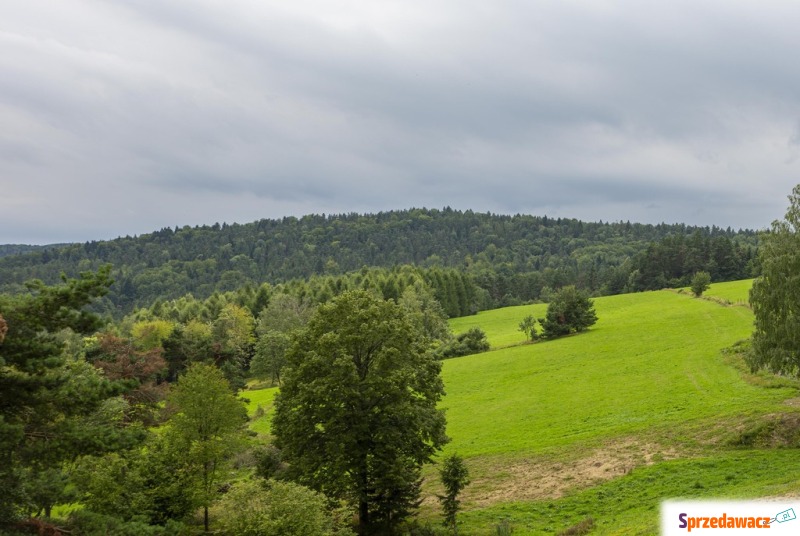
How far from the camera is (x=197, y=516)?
3234 cm

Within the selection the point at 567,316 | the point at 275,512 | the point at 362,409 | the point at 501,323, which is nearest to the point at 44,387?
the point at 275,512

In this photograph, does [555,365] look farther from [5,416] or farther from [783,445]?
[5,416]

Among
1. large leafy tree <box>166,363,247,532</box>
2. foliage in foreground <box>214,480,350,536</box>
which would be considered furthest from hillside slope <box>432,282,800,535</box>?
large leafy tree <box>166,363,247,532</box>

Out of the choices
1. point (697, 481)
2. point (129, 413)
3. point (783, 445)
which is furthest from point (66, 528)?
point (783, 445)

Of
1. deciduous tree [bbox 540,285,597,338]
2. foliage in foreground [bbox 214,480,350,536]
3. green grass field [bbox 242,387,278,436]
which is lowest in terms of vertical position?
green grass field [bbox 242,387,278,436]

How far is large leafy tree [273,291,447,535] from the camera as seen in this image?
90.8 ft

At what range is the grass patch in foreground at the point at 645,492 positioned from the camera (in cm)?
2292

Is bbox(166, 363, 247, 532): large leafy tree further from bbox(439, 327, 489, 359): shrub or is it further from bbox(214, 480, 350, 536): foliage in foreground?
bbox(439, 327, 489, 359): shrub

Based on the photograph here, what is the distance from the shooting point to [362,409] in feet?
95.2

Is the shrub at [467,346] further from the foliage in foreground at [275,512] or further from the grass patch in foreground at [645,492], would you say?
the foliage in foreground at [275,512]

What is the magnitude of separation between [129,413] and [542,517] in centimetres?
3074

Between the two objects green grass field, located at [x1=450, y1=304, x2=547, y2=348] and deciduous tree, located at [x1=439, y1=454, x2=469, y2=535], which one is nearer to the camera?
deciduous tree, located at [x1=439, y1=454, x2=469, y2=535]

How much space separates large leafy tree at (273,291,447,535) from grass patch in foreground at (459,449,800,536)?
402 cm

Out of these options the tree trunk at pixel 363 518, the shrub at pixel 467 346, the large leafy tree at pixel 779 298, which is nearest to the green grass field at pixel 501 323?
the shrub at pixel 467 346
